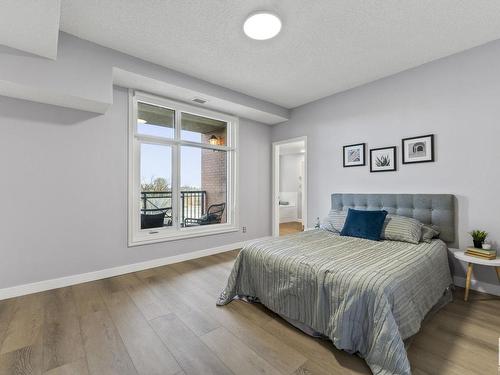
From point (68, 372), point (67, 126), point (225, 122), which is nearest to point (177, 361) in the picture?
point (68, 372)

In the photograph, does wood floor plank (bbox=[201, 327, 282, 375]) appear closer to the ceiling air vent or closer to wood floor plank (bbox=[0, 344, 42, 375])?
wood floor plank (bbox=[0, 344, 42, 375])

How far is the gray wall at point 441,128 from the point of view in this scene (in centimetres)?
258

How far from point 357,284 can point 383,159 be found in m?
2.44

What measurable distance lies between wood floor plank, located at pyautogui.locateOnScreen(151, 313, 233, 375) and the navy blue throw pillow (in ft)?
6.93

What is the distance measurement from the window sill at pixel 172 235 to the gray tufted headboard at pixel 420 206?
2.33 m

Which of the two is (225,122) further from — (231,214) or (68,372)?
(68,372)

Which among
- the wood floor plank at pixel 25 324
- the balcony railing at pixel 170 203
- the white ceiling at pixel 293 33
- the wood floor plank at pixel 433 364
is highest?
the white ceiling at pixel 293 33

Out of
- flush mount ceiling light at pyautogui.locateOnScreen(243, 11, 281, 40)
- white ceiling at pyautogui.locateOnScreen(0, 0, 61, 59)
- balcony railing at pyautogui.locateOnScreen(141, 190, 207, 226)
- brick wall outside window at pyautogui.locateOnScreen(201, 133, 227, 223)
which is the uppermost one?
flush mount ceiling light at pyautogui.locateOnScreen(243, 11, 281, 40)

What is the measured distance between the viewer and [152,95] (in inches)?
136

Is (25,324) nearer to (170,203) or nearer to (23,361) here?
(23,361)

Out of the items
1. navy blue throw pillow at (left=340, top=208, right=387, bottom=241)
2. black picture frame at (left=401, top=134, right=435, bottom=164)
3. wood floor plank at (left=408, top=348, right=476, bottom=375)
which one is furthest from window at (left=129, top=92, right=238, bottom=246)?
wood floor plank at (left=408, top=348, right=476, bottom=375)

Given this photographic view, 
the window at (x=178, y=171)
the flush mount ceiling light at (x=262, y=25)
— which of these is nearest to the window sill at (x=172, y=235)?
the window at (x=178, y=171)

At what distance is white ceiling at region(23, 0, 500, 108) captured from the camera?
207 centimetres

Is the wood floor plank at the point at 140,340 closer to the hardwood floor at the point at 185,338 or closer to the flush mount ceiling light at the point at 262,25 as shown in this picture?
the hardwood floor at the point at 185,338
